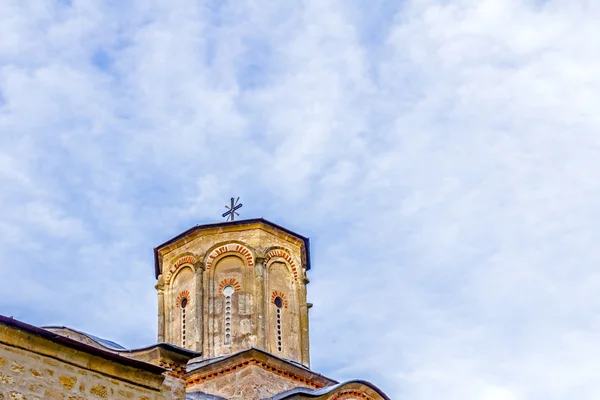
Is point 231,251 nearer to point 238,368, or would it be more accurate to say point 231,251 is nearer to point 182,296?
point 182,296

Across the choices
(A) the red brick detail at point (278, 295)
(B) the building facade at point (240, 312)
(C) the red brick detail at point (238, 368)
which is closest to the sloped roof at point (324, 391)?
(B) the building facade at point (240, 312)

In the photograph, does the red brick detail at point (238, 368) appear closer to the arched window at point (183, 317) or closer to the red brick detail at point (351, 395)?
the arched window at point (183, 317)

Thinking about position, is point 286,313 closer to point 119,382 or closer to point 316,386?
point 316,386

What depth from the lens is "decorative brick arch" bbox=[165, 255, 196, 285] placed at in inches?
706

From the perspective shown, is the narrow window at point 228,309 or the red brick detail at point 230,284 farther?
the red brick detail at point 230,284

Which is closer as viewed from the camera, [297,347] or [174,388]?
[174,388]

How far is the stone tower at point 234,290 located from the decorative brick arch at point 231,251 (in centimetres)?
2

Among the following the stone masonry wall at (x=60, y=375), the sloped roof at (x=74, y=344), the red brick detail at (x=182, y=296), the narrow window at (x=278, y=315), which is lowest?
the stone masonry wall at (x=60, y=375)

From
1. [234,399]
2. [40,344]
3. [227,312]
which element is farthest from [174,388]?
[227,312]

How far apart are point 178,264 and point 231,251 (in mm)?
1152

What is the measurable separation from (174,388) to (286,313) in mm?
7172

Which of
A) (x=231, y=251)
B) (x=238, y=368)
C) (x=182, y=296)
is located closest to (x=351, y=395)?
(x=238, y=368)

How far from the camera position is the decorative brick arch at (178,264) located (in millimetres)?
17922

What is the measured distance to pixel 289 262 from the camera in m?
18.2
